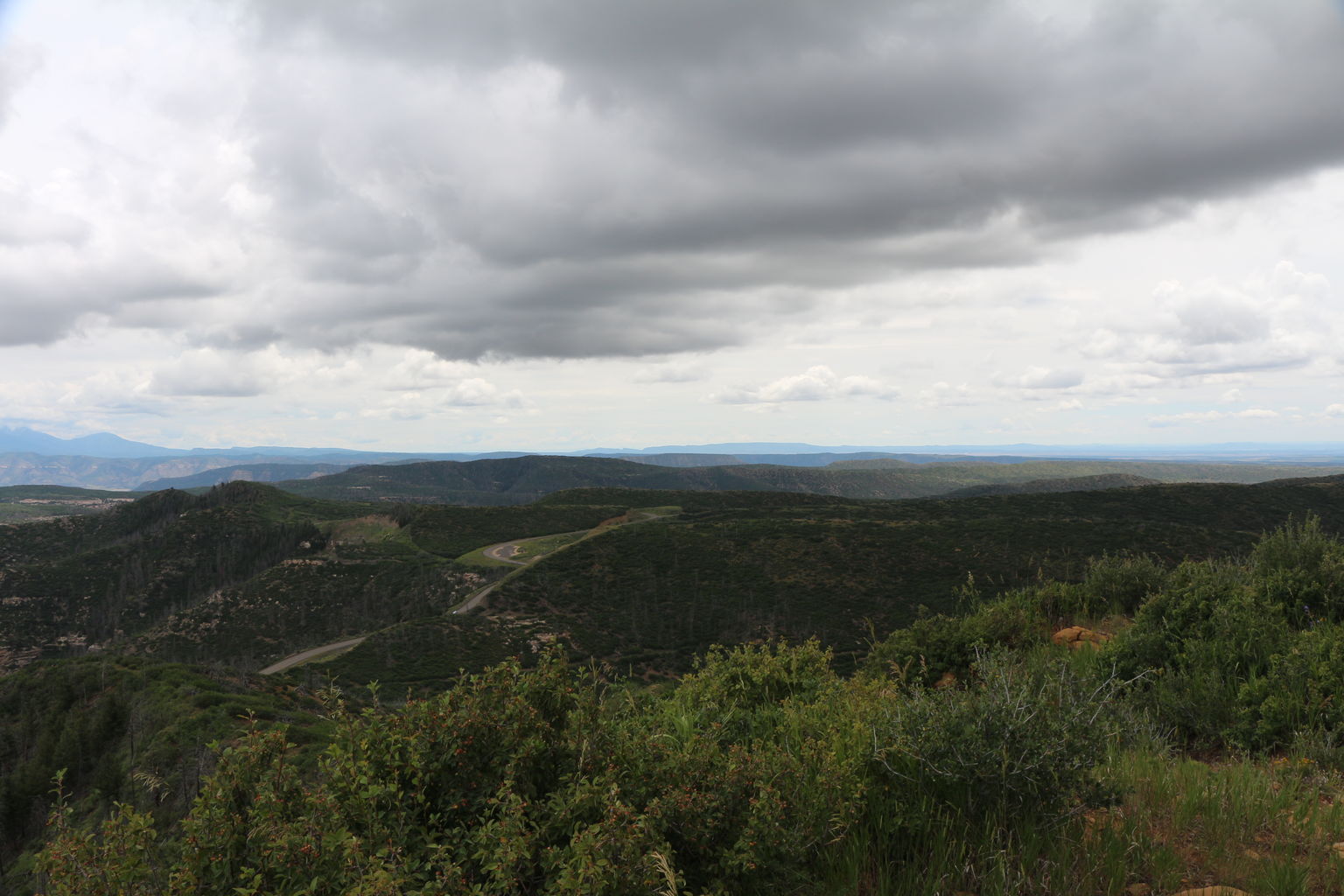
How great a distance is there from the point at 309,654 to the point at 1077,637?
87319mm

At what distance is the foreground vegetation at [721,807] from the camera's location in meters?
3.21

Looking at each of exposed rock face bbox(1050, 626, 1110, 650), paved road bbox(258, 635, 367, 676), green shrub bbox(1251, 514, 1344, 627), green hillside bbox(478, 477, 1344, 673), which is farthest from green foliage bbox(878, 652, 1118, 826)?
paved road bbox(258, 635, 367, 676)

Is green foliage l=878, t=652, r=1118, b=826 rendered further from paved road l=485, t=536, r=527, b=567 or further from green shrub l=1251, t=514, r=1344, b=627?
paved road l=485, t=536, r=527, b=567

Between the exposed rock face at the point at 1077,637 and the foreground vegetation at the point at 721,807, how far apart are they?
4650mm

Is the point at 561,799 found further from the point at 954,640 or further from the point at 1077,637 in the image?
the point at 1077,637

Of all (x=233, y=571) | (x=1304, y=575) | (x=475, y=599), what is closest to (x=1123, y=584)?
(x=1304, y=575)

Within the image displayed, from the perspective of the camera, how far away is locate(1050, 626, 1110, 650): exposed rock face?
1088 centimetres

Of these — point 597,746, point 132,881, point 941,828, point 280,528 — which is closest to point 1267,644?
point 941,828

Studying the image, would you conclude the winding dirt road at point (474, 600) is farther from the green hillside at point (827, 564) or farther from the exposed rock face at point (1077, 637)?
the exposed rock face at point (1077, 637)

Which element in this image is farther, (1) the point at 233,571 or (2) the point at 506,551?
(1) the point at 233,571

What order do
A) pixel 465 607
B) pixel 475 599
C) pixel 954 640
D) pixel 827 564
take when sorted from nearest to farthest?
pixel 954 640 < pixel 465 607 < pixel 475 599 < pixel 827 564

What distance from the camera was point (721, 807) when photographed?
3859 millimetres

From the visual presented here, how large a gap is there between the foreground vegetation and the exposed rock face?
4.65 meters

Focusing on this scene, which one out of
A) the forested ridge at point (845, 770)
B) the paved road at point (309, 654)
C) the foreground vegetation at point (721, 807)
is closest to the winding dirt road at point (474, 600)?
the paved road at point (309, 654)
